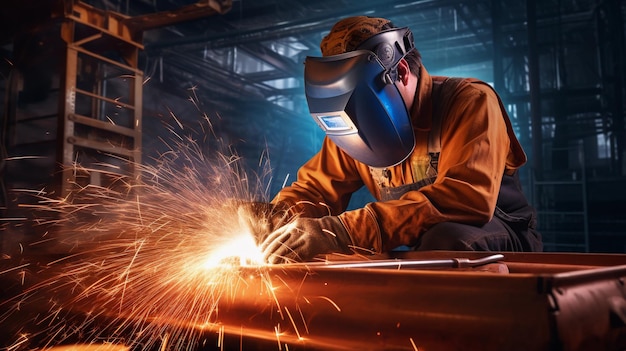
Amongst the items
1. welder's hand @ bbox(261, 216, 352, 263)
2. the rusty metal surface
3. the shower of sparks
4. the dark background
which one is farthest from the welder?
the dark background

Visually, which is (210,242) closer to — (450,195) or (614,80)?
(450,195)

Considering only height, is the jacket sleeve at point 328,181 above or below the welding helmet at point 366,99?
below

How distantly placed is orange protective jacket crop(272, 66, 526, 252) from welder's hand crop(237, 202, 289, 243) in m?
0.23

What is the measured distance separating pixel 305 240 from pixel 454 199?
511 millimetres

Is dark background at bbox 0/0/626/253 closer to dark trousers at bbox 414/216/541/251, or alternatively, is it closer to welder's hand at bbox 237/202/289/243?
welder's hand at bbox 237/202/289/243

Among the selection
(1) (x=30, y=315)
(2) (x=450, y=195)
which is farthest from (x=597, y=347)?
(1) (x=30, y=315)

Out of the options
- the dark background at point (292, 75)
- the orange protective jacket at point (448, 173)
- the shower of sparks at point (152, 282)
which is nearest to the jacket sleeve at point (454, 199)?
the orange protective jacket at point (448, 173)

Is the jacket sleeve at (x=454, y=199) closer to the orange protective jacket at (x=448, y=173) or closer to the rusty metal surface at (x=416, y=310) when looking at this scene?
the orange protective jacket at (x=448, y=173)

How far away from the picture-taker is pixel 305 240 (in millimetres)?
1530

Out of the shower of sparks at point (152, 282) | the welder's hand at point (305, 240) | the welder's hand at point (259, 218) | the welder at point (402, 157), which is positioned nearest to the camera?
the shower of sparks at point (152, 282)

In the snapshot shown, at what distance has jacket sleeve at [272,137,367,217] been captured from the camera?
241 cm

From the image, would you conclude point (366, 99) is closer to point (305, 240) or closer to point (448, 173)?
point (448, 173)

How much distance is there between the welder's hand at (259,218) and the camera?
5.97 feet

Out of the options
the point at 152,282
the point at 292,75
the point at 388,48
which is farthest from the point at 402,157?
the point at 292,75
